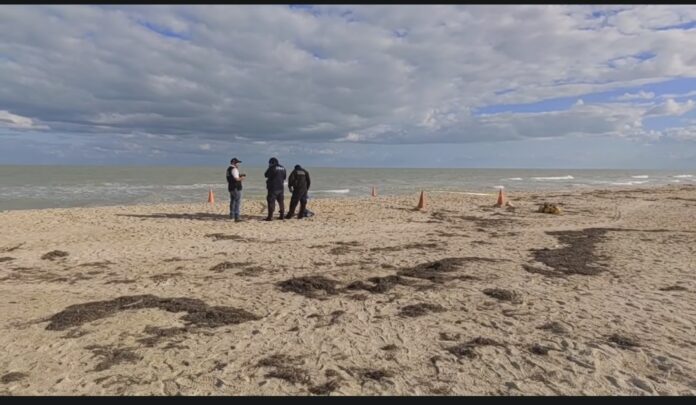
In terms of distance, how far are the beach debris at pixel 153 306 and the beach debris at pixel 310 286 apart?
107 cm

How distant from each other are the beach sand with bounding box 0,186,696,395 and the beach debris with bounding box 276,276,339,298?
0.04 metres

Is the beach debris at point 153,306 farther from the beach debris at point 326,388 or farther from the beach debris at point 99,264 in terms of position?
the beach debris at point 99,264

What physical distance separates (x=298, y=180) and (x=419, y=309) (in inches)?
338

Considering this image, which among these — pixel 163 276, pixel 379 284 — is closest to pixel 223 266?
pixel 163 276

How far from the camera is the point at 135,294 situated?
632 centimetres

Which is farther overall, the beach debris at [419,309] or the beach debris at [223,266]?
the beach debris at [223,266]

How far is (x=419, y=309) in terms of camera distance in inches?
223

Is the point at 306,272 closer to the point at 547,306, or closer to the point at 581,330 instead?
the point at 547,306

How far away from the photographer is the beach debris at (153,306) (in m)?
5.17

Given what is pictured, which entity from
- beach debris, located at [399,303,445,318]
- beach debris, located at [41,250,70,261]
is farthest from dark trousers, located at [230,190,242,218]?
beach debris, located at [399,303,445,318]

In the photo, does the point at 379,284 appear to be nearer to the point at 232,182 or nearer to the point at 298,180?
the point at 298,180

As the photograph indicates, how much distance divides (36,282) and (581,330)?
7754 mm

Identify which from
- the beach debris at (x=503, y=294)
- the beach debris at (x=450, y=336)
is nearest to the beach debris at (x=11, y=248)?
the beach debris at (x=450, y=336)

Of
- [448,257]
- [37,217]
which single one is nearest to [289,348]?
[448,257]
